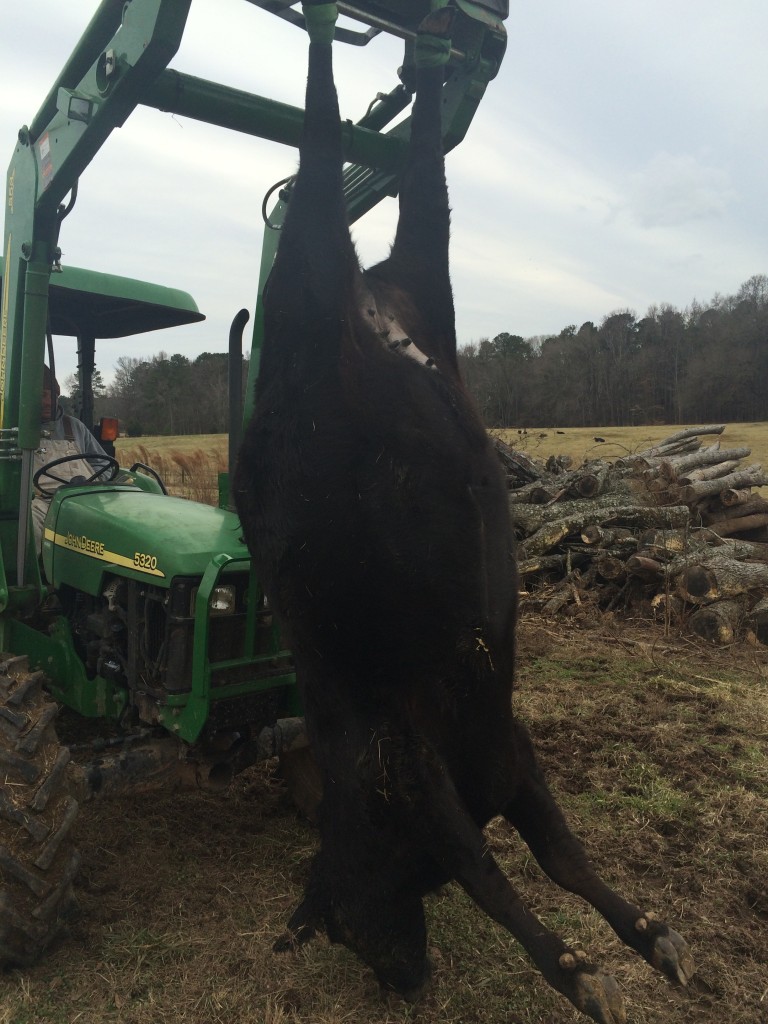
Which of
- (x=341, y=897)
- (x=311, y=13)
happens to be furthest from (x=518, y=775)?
(x=311, y=13)

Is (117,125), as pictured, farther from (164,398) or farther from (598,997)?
(164,398)

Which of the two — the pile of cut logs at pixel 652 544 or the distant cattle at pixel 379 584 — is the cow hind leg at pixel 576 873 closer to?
the distant cattle at pixel 379 584

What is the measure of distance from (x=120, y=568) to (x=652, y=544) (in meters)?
6.25

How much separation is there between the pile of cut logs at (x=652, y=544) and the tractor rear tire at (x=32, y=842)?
5033 mm

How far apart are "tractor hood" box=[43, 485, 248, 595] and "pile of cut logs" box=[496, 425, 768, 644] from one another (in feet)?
13.6

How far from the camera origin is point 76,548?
351 cm

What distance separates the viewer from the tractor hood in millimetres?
3045

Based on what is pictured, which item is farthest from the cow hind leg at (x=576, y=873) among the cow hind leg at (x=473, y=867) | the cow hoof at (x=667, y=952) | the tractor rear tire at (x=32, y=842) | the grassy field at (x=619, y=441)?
the grassy field at (x=619, y=441)

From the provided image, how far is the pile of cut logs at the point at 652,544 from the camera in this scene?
7203 millimetres

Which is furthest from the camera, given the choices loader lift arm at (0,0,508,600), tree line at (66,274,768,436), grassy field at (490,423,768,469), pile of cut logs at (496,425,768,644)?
tree line at (66,274,768,436)

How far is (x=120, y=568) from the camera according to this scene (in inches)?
126

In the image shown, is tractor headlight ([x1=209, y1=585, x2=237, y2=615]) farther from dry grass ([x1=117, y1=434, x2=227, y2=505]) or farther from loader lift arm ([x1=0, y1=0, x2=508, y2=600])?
dry grass ([x1=117, y1=434, x2=227, y2=505])

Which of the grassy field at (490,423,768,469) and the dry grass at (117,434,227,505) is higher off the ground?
the grassy field at (490,423,768,469)

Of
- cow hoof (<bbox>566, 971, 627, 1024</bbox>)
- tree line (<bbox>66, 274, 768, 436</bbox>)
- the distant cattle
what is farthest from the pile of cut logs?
tree line (<bbox>66, 274, 768, 436</bbox>)
